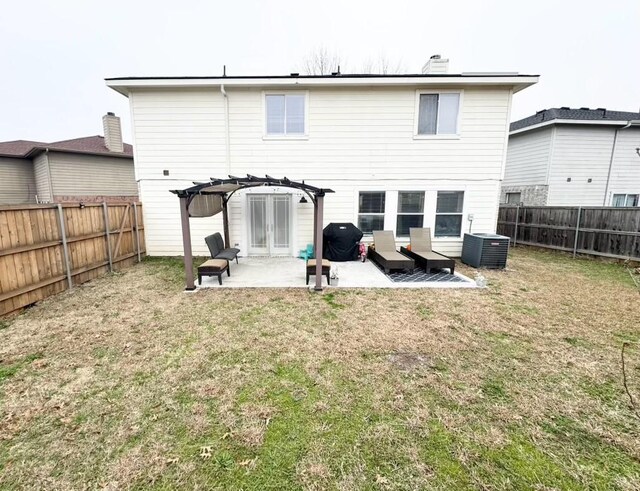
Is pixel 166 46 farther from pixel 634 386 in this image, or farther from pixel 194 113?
pixel 634 386

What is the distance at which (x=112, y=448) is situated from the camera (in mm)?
2240

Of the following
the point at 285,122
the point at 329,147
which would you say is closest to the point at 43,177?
the point at 285,122

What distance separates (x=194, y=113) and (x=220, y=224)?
3420 mm

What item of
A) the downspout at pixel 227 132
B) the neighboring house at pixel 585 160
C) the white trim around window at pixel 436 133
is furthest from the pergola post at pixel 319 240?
the neighboring house at pixel 585 160

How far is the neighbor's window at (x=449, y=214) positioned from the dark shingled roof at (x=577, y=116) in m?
7.78

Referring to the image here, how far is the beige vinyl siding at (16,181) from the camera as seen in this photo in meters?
16.3

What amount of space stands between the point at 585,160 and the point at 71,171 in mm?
25628

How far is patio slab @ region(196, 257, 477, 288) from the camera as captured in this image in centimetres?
647

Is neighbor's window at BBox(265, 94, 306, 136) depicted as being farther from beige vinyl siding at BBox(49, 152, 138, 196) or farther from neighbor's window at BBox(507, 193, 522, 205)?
beige vinyl siding at BBox(49, 152, 138, 196)

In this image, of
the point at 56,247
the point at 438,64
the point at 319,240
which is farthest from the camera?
the point at 438,64

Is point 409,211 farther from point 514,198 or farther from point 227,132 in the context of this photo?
point 514,198

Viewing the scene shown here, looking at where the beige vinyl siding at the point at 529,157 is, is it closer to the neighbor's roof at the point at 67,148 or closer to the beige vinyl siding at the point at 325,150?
the beige vinyl siding at the point at 325,150

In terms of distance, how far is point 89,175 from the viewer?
1617 centimetres

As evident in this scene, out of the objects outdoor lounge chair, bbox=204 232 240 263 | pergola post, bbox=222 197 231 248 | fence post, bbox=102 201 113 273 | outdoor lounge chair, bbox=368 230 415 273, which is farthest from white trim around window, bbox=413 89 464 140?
fence post, bbox=102 201 113 273
